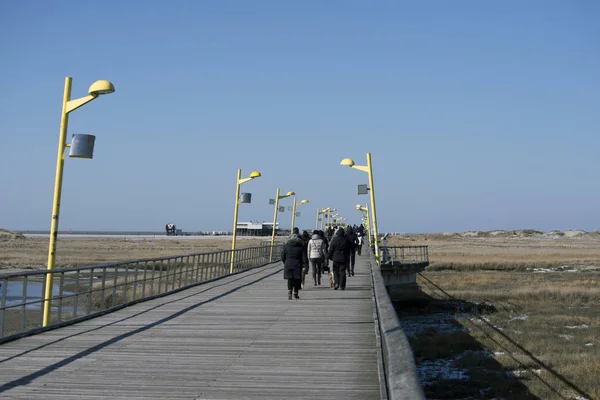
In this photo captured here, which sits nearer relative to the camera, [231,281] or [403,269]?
[231,281]

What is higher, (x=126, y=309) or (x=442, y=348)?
(x=126, y=309)

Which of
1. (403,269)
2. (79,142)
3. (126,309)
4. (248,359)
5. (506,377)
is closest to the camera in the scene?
(248,359)

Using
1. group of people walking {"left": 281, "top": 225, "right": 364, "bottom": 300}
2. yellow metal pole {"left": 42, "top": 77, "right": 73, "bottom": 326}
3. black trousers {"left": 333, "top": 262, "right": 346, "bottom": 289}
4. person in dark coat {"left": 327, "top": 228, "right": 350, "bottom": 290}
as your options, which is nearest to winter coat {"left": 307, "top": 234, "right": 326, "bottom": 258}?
group of people walking {"left": 281, "top": 225, "right": 364, "bottom": 300}

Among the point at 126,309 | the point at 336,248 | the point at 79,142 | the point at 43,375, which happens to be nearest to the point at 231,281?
the point at 336,248

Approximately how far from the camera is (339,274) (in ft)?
68.1

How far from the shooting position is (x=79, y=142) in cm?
1241

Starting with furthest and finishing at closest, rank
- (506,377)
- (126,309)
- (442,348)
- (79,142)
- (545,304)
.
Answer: (545,304) < (442,348) < (506,377) < (126,309) < (79,142)

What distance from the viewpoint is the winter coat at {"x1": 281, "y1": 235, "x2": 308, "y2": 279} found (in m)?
17.7

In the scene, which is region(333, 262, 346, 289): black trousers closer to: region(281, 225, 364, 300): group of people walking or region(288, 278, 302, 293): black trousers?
region(281, 225, 364, 300): group of people walking

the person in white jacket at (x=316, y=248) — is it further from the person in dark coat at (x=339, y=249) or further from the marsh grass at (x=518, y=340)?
the marsh grass at (x=518, y=340)

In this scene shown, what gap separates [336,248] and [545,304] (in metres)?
20.5

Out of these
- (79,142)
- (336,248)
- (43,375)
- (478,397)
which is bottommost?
(478,397)

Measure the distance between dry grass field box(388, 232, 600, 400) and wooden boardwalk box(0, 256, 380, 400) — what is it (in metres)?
4.90

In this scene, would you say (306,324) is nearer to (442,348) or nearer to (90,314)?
(90,314)
